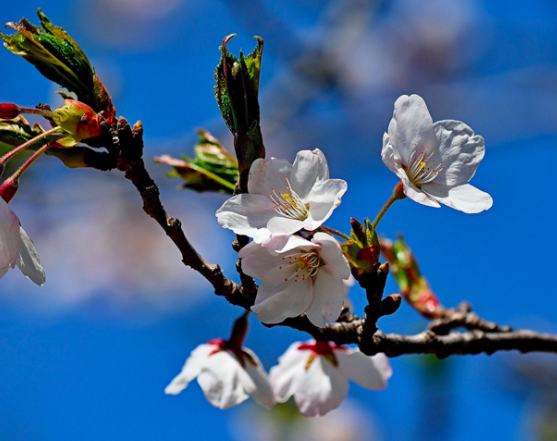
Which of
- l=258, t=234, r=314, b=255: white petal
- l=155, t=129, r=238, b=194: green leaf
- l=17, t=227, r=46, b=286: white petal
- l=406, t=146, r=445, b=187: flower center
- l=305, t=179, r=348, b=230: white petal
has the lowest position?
l=17, t=227, r=46, b=286: white petal

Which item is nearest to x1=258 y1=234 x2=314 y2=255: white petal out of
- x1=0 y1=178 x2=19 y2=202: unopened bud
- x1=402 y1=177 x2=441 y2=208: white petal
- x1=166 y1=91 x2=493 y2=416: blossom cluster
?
x1=166 y1=91 x2=493 y2=416: blossom cluster

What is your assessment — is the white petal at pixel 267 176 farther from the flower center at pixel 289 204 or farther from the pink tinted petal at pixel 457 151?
the pink tinted petal at pixel 457 151

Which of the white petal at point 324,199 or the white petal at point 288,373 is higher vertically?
the white petal at point 324,199

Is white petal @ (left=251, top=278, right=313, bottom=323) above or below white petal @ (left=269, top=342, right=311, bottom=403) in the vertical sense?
below

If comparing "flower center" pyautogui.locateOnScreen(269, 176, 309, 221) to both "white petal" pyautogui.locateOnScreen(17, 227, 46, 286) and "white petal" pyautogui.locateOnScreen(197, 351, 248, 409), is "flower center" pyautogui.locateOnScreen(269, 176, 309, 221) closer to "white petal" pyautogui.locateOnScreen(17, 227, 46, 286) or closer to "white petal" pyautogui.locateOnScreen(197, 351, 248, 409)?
"white petal" pyautogui.locateOnScreen(17, 227, 46, 286)

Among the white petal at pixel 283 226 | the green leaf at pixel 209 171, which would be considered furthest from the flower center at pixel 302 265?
the green leaf at pixel 209 171

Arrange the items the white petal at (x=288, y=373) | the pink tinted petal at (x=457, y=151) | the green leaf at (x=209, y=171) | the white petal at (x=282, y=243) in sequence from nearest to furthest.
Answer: the white petal at (x=282, y=243)
the pink tinted petal at (x=457, y=151)
the green leaf at (x=209, y=171)
the white petal at (x=288, y=373)
